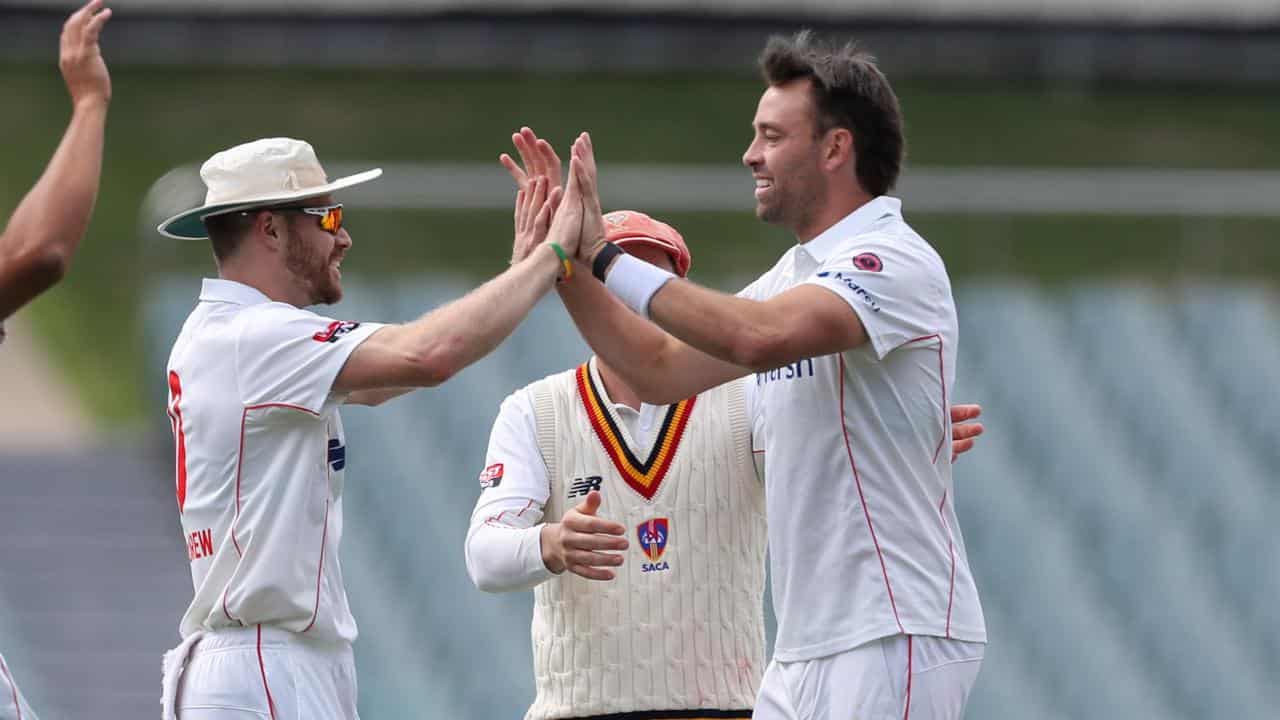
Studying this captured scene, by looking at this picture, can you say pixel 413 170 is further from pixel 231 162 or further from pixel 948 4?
pixel 948 4

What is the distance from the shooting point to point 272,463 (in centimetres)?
423

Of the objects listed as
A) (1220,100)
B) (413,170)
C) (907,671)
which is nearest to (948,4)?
(1220,100)

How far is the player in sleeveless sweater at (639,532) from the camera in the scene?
179 inches

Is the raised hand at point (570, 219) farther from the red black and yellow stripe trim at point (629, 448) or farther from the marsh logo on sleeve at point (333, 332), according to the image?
the marsh logo on sleeve at point (333, 332)

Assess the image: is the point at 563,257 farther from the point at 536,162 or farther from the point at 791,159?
the point at 791,159

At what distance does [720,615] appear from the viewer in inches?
181

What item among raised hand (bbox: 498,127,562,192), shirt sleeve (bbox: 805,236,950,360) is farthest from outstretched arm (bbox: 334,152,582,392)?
shirt sleeve (bbox: 805,236,950,360)

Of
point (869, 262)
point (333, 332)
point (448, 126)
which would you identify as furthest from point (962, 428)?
point (448, 126)

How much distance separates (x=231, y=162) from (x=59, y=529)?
19.7 ft

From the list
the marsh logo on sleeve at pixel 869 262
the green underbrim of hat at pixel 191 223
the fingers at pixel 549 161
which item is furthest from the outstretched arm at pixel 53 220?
the marsh logo on sleeve at pixel 869 262

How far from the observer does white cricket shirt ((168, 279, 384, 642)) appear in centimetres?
419

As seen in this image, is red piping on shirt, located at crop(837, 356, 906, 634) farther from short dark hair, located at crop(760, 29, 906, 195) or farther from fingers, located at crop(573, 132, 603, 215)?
fingers, located at crop(573, 132, 603, 215)

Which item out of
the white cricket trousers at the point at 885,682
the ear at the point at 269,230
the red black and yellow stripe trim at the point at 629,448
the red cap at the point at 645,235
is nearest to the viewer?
the white cricket trousers at the point at 885,682

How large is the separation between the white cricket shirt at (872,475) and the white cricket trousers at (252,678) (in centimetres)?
106
